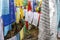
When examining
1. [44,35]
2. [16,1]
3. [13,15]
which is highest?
[16,1]

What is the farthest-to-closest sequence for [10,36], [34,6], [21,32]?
[34,6] < [21,32] < [10,36]

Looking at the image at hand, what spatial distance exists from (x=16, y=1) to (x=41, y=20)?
0.55 m

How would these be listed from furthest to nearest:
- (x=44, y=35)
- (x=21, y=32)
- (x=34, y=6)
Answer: (x=44, y=35), (x=34, y=6), (x=21, y=32)

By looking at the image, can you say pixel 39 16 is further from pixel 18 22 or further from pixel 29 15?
pixel 18 22

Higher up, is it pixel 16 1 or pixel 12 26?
pixel 16 1

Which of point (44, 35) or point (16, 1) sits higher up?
point (16, 1)

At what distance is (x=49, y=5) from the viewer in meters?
2.24

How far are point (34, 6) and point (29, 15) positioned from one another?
0.15m

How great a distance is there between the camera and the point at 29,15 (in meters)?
2.11

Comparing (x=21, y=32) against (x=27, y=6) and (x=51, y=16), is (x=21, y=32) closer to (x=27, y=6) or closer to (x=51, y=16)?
(x=27, y=6)

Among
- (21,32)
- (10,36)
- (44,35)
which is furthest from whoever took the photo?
(44,35)

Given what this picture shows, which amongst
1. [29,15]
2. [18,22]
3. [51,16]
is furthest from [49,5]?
[18,22]

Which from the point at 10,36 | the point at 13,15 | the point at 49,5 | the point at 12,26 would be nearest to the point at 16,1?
the point at 13,15

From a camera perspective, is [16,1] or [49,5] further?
[49,5]
